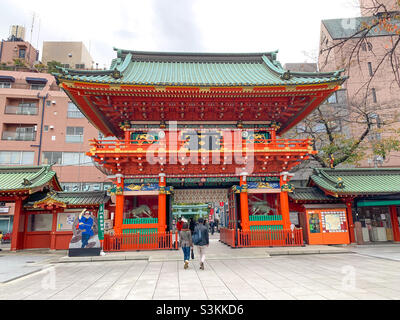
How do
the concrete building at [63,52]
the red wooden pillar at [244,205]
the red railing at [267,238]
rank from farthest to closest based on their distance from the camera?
the concrete building at [63,52] < the red wooden pillar at [244,205] < the red railing at [267,238]

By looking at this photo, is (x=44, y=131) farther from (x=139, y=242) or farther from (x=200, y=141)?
(x=200, y=141)

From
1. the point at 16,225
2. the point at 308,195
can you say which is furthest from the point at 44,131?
the point at 308,195

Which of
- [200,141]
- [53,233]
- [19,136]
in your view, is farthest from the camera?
[19,136]

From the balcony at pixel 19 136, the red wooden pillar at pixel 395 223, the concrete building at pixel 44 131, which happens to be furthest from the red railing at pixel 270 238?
the balcony at pixel 19 136

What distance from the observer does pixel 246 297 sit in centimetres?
574

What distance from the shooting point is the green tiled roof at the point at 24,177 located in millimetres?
15281

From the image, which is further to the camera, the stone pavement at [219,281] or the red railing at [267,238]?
the red railing at [267,238]

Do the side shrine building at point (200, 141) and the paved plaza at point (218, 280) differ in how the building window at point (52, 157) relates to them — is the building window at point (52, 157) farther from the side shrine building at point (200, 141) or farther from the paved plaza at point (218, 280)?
the paved plaza at point (218, 280)

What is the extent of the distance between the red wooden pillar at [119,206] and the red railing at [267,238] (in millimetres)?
6113

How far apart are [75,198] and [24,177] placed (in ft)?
13.1

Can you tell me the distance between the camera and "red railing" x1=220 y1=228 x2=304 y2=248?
1351cm

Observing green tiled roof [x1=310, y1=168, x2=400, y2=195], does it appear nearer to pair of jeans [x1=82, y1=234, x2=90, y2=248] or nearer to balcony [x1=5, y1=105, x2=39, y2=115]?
pair of jeans [x1=82, y1=234, x2=90, y2=248]

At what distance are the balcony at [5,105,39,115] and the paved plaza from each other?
27753 mm

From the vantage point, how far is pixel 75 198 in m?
16.1
